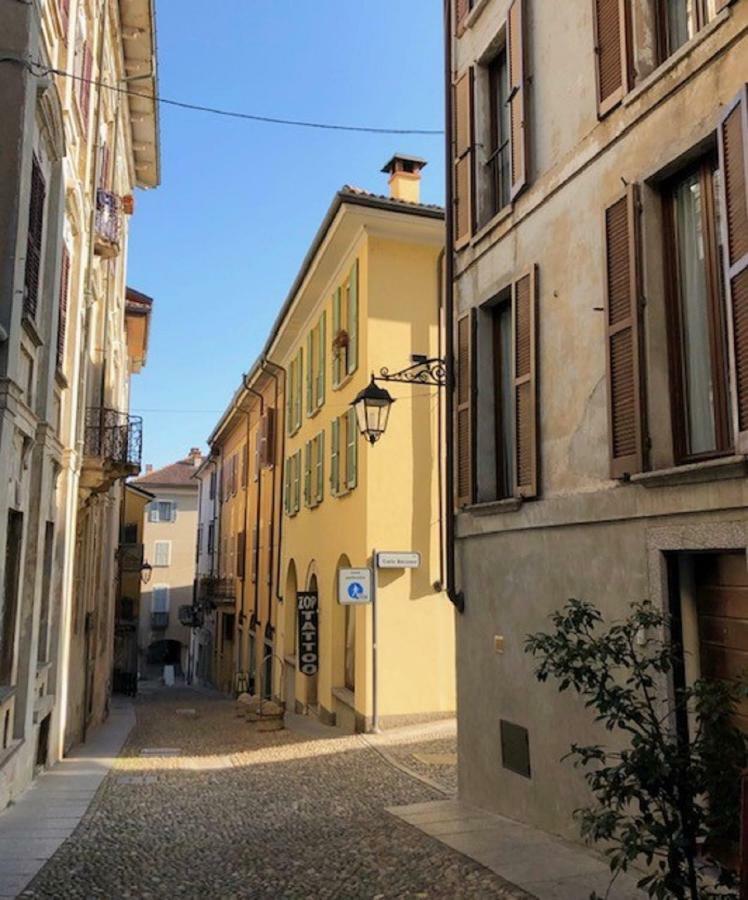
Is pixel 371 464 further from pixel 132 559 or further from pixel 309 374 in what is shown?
pixel 132 559

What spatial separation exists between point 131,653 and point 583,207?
35322 millimetres

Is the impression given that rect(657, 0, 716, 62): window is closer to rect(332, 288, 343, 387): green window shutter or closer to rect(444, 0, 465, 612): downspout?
rect(444, 0, 465, 612): downspout

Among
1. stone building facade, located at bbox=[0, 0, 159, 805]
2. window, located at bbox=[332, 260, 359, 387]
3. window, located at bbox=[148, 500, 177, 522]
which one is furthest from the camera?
window, located at bbox=[148, 500, 177, 522]

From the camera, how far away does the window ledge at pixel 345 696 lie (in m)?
14.7

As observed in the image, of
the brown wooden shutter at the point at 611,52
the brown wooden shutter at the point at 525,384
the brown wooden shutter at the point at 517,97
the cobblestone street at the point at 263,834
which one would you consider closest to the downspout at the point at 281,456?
the cobblestone street at the point at 263,834

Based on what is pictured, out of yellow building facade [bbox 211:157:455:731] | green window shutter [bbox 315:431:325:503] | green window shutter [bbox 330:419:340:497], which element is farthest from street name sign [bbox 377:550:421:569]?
green window shutter [bbox 315:431:325:503]

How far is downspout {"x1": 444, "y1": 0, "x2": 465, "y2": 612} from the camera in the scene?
8430 millimetres

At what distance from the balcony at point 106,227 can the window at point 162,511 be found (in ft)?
129

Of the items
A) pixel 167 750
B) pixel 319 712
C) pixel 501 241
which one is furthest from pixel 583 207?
pixel 319 712

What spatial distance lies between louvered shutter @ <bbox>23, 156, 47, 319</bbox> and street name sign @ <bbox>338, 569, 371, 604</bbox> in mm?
6486

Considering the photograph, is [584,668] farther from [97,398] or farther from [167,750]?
[97,398]

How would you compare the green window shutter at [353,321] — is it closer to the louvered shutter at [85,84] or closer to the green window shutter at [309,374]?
the green window shutter at [309,374]

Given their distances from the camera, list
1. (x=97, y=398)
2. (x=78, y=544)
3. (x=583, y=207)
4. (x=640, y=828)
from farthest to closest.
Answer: (x=97, y=398)
(x=78, y=544)
(x=583, y=207)
(x=640, y=828)

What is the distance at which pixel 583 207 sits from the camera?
639cm
